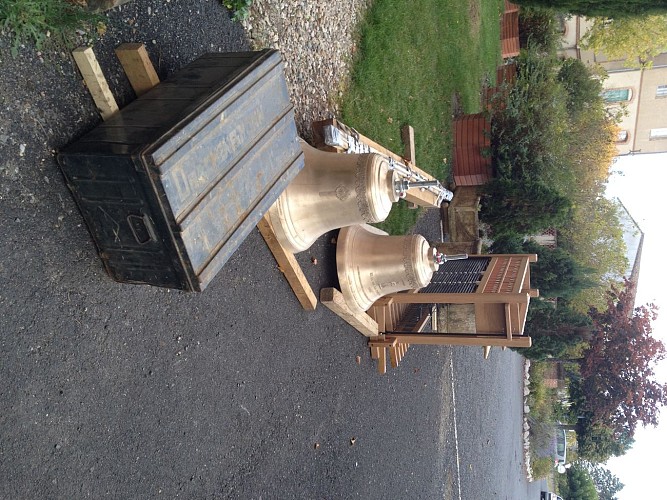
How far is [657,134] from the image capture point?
1944 centimetres

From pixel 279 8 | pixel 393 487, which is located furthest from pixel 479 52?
pixel 393 487

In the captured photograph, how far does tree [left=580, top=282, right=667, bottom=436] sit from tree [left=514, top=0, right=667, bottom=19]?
7184 mm

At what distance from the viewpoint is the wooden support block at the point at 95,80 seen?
2.96 m

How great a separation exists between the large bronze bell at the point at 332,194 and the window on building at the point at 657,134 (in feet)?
60.2

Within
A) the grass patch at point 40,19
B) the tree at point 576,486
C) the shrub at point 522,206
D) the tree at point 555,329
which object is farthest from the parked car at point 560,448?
the grass patch at point 40,19

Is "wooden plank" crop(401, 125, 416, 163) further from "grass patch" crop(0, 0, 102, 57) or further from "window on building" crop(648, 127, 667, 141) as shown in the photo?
"window on building" crop(648, 127, 667, 141)

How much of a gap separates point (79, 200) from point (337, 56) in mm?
4121

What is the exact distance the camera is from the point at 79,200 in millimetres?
2877

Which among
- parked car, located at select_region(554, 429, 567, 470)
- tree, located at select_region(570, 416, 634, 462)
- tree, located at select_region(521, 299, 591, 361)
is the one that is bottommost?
parked car, located at select_region(554, 429, 567, 470)

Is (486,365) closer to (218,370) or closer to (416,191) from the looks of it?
(416,191)

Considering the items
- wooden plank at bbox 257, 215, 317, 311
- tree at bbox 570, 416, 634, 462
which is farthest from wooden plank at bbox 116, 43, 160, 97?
tree at bbox 570, 416, 634, 462

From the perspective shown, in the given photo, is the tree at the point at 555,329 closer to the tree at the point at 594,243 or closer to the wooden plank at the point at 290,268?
the tree at the point at 594,243

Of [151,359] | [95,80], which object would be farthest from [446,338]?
[95,80]

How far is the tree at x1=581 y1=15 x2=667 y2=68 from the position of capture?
501 inches
